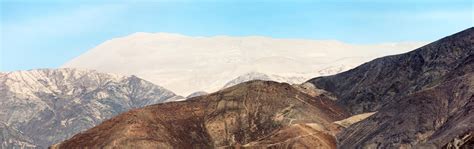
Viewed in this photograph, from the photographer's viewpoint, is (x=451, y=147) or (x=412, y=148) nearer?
(x=451, y=147)

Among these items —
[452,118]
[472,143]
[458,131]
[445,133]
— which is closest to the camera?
[472,143]

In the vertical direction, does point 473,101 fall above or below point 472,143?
below

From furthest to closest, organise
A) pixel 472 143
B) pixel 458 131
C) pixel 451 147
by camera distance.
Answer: pixel 458 131 < pixel 451 147 < pixel 472 143

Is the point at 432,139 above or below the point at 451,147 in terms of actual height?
below

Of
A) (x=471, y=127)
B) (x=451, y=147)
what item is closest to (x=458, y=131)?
(x=471, y=127)

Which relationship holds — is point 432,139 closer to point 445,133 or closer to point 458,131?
point 445,133

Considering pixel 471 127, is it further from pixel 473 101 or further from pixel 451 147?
pixel 451 147

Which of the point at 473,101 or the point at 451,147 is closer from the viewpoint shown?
the point at 451,147

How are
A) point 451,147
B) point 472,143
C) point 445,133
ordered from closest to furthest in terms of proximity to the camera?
1. point 472,143
2. point 451,147
3. point 445,133

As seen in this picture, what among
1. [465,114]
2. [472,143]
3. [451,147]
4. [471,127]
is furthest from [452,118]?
[472,143]
